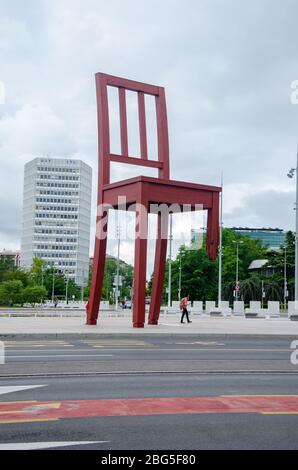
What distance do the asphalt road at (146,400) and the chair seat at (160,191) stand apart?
7.18m

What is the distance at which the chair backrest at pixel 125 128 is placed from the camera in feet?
70.5

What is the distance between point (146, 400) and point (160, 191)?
13.5 metres

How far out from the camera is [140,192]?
2044 cm

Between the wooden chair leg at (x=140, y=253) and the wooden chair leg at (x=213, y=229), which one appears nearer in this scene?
the wooden chair leg at (x=140, y=253)

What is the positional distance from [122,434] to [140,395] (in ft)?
7.89

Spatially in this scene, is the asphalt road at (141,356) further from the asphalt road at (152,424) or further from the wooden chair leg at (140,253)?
the wooden chair leg at (140,253)

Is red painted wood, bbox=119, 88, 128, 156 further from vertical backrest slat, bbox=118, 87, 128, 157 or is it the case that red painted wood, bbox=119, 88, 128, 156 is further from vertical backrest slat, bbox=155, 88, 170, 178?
vertical backrest slat, bbox=155, 88, 170, 178

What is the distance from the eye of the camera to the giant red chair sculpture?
20.8 metres

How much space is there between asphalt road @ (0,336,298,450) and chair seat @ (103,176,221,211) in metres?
7.18

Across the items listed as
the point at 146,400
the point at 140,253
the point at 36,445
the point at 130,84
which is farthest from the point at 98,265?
the point at 36,445

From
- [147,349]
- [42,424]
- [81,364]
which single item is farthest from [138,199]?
[42,424]

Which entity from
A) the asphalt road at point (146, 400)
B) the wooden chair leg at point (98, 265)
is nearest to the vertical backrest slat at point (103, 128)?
the wooden chair leg at point (98, 265)

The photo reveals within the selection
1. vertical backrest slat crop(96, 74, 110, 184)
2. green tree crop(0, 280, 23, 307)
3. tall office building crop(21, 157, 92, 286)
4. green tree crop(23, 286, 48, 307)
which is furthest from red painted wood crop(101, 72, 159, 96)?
tall office building crop(21, 157, 92, 286)

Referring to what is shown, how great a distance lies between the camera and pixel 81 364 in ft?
38.7
